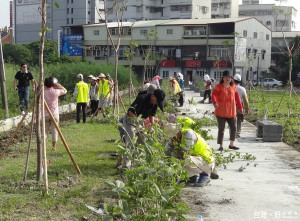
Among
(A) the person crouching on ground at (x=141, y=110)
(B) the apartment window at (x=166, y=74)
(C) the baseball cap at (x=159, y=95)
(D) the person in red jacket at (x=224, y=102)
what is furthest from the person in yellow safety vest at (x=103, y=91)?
(B) the apartment window at (x=166, y=74)

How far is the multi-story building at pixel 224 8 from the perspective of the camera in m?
93.0

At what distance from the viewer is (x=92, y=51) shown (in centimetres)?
7262

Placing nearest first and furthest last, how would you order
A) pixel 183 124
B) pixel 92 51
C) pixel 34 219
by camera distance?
pixel 34 219, pixel 183 124, pixel 92 51

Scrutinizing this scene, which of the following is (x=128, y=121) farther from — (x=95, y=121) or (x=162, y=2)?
(x=162, y=2)

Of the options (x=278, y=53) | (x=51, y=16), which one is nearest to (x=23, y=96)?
(x=278, y=53)

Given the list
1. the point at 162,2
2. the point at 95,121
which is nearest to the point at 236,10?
the point at 162,2

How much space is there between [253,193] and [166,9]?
83.8m

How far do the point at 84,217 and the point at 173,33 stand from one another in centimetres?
6242

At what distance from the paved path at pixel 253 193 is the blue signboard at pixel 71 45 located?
6373 cm

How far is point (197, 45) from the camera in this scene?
65812 millimetres

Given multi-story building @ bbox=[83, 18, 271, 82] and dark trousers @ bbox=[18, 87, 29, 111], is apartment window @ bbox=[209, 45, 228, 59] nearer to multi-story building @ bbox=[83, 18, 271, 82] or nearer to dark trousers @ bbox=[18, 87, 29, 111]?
multi-story building @ bbox=[83, 18, 271, 82]

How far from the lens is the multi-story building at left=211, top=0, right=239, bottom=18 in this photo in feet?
305

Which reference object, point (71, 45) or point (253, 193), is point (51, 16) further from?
point (253, 193)

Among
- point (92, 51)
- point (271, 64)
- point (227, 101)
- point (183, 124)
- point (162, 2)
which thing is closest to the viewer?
point (183, 124)
